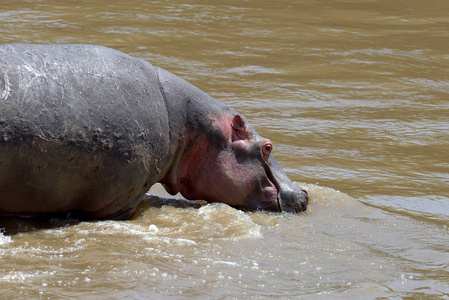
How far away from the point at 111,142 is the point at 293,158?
9.46ft

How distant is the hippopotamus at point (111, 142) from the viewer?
538 cm

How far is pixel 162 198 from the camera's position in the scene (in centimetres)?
689

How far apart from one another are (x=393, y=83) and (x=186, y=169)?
205 inches

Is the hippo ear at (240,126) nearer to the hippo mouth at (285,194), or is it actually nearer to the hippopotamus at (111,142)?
the hippopotamus at (111,142)

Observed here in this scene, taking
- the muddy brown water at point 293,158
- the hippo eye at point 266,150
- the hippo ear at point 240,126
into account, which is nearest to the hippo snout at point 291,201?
the muddy brown water at point 293,158

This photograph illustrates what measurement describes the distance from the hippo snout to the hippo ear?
0.55 m

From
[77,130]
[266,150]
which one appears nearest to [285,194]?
[266,150]

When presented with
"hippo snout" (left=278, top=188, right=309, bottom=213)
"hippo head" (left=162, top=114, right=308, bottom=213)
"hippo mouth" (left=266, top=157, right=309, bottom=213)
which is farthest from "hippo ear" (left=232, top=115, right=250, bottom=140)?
"hippo snout" (left=278, top=188, right=309, bottom=213)

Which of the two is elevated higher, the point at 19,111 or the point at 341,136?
the point at 19,111

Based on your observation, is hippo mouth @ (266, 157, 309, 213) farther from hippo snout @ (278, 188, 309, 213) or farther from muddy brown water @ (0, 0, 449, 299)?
muddy brown water @ (0, 0, 449, 299)

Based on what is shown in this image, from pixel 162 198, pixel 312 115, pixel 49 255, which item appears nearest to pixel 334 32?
pixel 312 115

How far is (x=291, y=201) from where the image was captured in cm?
660

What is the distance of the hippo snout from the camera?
21.6ft

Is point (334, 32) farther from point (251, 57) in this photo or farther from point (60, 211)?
point (60, 211)
